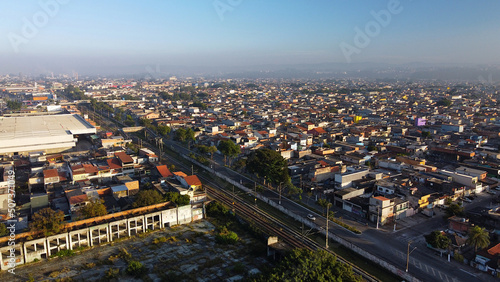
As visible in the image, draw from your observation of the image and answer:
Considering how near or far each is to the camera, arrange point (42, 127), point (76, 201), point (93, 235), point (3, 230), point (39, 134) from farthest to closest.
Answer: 1. point (42, 127)
2. point (39, 134)
3. point (76, 201)
4. point (93, 235)
5. point (3, 230)

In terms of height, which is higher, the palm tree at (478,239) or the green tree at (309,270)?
the green tree at (309,270)

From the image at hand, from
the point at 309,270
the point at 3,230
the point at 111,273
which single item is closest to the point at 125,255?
the point at 111,273

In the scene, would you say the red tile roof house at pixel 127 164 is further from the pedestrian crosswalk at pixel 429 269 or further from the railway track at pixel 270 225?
the pedestrian crosswalk at pixel 429 269

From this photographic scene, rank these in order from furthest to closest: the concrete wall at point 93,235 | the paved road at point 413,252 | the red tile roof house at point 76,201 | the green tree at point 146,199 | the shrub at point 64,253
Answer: the green tree at point 146,199
the red tile roof house at point 76,201
the shrub at point 64,253
the concrete wall at point 93,235
the paved road at point 413,252

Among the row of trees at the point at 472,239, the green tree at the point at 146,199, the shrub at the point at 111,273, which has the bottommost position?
the shrub at the point at 111,273

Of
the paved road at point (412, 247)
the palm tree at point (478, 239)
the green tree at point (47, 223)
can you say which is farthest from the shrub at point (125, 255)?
the palm tree at point (478, 239)

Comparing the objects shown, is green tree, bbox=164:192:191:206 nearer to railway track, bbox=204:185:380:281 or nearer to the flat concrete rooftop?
railway track, bbox=204:185:380:281

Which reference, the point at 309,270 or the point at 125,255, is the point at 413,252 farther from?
the point at 125,255

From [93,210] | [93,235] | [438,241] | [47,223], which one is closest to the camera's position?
[47,223]
